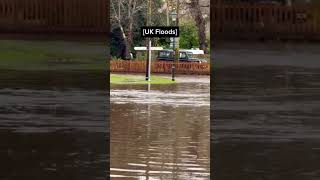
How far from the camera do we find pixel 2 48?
1143cm

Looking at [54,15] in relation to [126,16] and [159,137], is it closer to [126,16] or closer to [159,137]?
[159,137]

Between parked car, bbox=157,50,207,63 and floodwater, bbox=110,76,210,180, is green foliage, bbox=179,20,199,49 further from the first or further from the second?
floodwater, bbox=110,76,210,180

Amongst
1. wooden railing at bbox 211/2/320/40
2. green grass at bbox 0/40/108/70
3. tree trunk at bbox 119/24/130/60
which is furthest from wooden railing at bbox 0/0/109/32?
tree trunk at bbox 119/24/130/60

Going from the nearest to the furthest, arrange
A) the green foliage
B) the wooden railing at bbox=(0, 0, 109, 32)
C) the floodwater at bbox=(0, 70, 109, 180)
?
the floodwater at bbox=(0, 70, 109, 180) → the wooden railing at bbox=(0, 0, 109, 32) → the green foliage

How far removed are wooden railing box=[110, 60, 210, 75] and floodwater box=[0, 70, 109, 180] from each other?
33.1 feet

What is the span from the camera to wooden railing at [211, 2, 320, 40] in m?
6.32

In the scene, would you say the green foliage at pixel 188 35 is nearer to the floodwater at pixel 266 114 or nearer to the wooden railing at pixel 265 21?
the floodwater at pixel 266 114

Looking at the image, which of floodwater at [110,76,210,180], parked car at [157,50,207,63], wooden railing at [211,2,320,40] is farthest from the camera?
parked car at [157,50,207,63]

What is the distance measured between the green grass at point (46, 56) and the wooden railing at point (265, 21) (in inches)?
101

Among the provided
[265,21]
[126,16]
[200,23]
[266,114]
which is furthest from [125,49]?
[265,21]

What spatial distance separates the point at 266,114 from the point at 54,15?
4.03m

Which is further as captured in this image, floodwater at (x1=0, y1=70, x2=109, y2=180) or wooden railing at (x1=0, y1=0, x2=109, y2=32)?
wooden railing at (x1=0, y1=0, x2=109, y2=32)

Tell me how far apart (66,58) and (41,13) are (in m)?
4.61

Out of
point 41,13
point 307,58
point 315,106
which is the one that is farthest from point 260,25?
point 307,58
